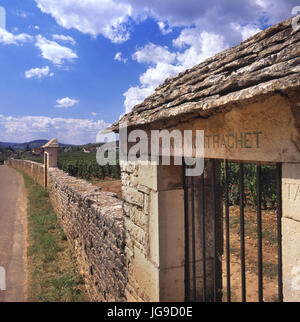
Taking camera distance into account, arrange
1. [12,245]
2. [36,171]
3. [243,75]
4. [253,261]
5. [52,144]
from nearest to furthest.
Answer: [243,75] → [253,261] → [12,245] → [52,144] → [36,171]

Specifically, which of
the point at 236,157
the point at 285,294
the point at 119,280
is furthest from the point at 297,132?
the point at 119,280

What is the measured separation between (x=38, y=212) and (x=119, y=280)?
8372 millimetres

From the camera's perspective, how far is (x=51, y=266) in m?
5.92

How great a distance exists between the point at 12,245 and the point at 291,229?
7715 millimetres

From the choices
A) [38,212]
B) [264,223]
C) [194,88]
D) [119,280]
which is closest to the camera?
[194,88]

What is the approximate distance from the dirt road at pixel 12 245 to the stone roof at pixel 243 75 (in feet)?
15.3

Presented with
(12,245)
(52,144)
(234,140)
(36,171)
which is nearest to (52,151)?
(52,144)

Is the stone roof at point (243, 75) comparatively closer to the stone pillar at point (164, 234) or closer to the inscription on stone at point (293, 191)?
the inscription on stone at point (293, 191)

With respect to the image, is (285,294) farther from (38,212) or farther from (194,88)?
(38,212)

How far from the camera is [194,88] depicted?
209 cm

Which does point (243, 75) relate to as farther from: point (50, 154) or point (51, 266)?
point (50, 154)
